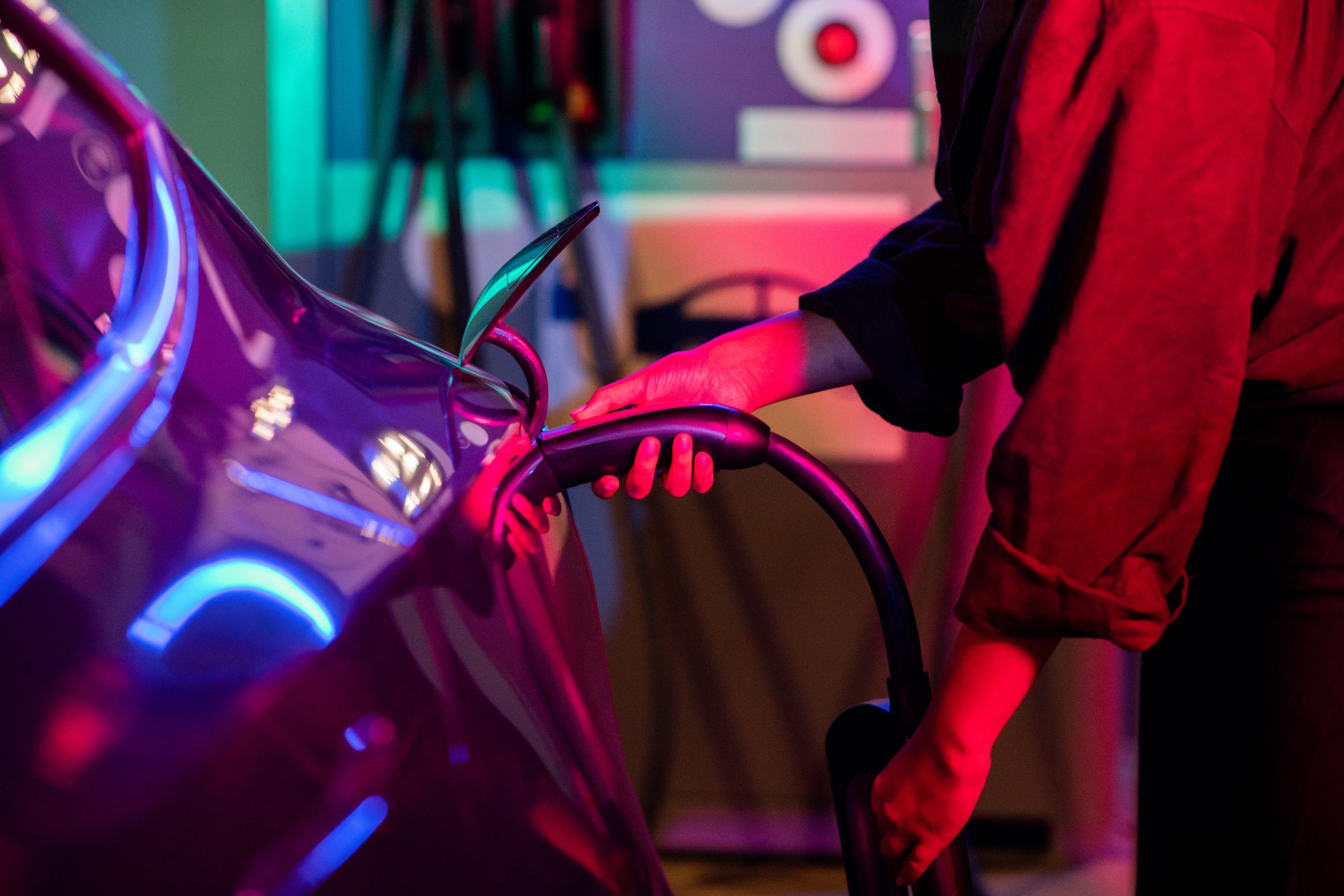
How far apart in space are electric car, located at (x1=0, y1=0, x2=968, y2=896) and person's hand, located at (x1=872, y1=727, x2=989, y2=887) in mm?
146

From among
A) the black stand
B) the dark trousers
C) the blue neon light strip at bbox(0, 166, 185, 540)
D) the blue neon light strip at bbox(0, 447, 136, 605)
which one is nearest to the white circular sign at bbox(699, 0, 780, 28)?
the black stand

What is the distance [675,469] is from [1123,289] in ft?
0.86

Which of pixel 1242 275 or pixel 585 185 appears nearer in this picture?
pixel 1242 275

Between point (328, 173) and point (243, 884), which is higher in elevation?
point (328, 173)

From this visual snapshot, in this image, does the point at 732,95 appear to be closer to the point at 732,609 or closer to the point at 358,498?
the point at 732,609

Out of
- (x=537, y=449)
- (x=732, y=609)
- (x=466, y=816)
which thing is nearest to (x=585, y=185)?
(x=732, y=609)

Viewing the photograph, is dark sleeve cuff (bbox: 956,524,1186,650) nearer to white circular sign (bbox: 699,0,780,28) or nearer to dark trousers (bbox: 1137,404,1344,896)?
dark trousers (bbox: 1137,404,1344,896)

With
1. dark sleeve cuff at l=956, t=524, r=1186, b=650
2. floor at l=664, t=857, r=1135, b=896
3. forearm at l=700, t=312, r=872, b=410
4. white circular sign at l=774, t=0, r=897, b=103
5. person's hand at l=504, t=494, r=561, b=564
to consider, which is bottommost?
floor at l=664, t=857, r=1135, b=896

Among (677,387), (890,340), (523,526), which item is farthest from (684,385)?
(523,526)

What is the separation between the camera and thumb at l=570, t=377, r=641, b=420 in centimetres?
74

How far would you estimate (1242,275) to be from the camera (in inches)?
17.1

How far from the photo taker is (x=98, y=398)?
1.13ft

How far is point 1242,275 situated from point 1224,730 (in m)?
0.30

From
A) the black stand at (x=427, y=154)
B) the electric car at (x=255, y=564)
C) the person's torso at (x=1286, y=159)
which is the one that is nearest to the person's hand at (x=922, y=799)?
the electric car at (x=255, y=564)
